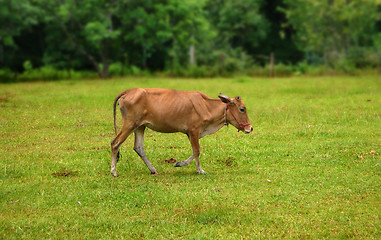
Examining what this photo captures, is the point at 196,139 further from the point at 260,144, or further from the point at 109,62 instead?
the point at 109,62

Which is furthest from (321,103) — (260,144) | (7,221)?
(7,221)

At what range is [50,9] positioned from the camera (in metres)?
36.5

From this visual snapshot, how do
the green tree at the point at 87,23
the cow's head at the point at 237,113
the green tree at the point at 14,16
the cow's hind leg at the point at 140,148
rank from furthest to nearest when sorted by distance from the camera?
the green tree at the point at 87,23
the green tree at the point at 14,16
the cow's head at the point at 237,113
the cow's hind leg at the point at 140,148

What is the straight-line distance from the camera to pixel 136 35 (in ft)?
122

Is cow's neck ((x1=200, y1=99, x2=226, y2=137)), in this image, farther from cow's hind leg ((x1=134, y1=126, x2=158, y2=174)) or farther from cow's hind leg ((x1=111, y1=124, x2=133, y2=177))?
cow's hind leg ((x1=111, y1=124, x2=133, y2=177))

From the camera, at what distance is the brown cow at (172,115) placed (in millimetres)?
9922

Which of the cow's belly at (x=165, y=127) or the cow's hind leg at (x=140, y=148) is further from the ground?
the cow's belly at (x=165, y=127)

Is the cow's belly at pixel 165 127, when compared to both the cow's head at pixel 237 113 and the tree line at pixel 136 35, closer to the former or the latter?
the cow's head at pixel 237 113

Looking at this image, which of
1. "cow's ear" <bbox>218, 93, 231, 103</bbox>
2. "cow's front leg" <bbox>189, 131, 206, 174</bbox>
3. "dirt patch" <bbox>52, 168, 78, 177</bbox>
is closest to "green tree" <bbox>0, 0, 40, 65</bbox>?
"dirt patch" <bbox>52, 168, 78, 177</bbox>

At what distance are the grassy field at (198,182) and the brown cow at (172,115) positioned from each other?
2.04 ft

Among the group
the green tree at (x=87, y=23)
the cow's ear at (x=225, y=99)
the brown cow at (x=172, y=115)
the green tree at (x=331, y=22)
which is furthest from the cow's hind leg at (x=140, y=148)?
the green tree at (x=331, y=22)

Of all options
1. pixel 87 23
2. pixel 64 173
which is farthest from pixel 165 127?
pixel 87 23

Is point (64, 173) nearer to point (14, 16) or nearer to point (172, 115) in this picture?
point (172, 115)

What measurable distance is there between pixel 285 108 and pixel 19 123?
8.59m
